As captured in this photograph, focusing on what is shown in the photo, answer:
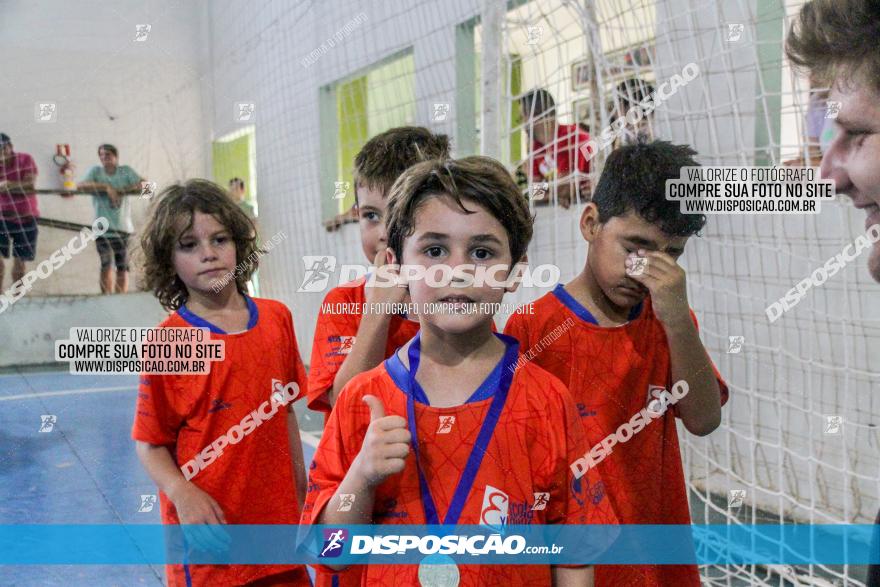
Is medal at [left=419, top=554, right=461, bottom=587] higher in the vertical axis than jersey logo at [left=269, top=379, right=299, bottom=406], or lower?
lower

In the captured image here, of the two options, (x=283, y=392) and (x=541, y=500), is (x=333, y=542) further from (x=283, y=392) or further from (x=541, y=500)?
(x=283, y=392)

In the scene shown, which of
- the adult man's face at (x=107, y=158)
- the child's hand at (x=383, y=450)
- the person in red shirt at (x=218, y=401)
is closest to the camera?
the child's hand at (x=383, y=450)

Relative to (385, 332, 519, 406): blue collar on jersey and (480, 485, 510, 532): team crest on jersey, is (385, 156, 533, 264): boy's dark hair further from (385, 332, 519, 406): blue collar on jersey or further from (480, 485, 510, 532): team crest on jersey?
(480, 485, 510, 532): team crest on jersey

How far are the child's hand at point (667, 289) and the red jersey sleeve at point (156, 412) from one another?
969 millimetres

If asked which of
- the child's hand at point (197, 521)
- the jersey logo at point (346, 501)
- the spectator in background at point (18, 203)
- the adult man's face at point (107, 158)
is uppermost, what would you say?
the adult man's face at point (107, 158)

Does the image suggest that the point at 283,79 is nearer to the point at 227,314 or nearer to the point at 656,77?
the point at 656,77

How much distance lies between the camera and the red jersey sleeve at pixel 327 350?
4.26 feet

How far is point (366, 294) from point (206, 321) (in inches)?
18.1

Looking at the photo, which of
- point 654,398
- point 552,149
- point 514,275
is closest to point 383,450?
point 514,275

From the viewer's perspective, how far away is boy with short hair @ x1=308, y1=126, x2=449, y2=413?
1285 millimetres

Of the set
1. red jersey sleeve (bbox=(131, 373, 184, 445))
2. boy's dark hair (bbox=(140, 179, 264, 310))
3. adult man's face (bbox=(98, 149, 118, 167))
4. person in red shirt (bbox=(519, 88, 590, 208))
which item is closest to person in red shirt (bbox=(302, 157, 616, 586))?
red jersey sleeve (bbox=(131, 373, 184, 445))

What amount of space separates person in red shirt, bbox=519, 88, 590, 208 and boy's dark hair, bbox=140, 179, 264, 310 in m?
1.05

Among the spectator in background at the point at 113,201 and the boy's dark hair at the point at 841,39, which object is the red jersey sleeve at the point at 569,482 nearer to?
the boy's dark hair at the point at 841,39

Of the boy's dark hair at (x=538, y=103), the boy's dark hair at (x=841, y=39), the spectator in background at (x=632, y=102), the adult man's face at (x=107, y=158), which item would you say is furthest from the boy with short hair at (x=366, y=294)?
the adult man's face at (x=107, y=158)
